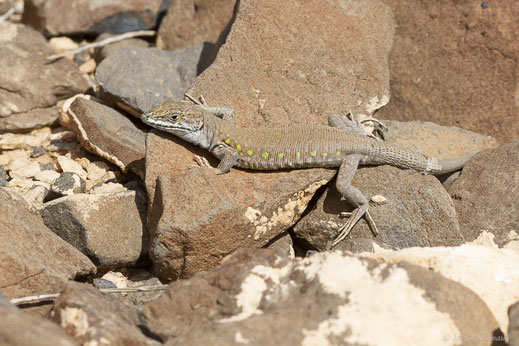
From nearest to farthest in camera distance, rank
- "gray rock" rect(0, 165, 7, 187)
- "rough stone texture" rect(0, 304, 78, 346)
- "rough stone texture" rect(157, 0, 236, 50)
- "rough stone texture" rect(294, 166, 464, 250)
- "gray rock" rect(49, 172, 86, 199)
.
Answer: "rough stone texture" rect(0, 304, 78, 346) → "rough stone texture" rect(294, 166, 464, 250) → "gray rock" rect(49, 172, 86, 199) → "gray rock" rect(0, 165, 7, 187) → "rough stone texture" rect(157, 0, 236, 50)

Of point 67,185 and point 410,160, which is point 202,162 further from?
point 410,160

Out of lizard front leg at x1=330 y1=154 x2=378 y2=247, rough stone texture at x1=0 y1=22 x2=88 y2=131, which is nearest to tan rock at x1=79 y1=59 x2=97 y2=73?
rough stone texture at x1=0 y1=22 x2=88 y2=131

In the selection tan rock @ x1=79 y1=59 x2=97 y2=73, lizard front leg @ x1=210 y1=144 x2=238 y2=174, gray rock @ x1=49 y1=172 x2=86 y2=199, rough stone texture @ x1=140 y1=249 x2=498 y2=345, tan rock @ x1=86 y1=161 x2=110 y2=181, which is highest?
rough stone texture @ x1=140 y1=249 x2=498 y2=345

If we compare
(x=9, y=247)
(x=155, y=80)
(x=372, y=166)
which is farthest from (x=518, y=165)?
(x=9, y=247)

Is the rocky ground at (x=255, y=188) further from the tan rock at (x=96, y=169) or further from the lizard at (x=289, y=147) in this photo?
the lizard at (x=289, y=147)

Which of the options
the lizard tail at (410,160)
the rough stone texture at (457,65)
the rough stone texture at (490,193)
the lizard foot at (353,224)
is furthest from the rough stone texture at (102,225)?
the rough stone texture at (457,65)

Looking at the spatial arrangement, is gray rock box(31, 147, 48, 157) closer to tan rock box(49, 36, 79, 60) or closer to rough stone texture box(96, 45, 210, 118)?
rough stone texture box(96, 45, 210, 118)

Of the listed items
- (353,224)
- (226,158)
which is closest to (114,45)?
(226,158)
